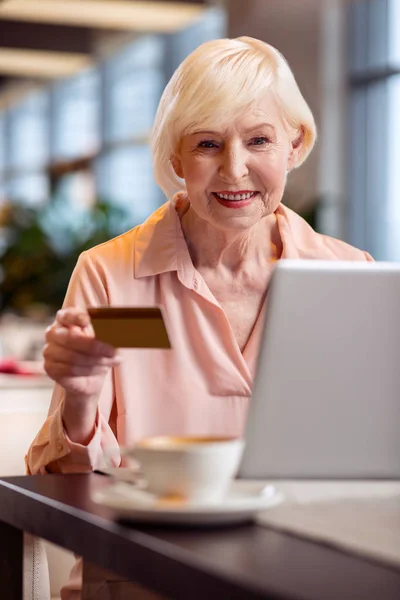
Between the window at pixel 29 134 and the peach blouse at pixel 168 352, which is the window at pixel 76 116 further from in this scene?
the peach blouse at pixel 168 352

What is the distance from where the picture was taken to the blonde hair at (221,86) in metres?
1.73

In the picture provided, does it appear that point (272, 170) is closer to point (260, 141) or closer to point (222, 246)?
point (260, 141)

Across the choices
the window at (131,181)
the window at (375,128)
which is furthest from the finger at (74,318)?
the window at (131,181)

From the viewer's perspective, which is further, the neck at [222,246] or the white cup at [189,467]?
the neck at [222,246]

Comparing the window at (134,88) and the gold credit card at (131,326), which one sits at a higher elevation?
the window at (134,88)

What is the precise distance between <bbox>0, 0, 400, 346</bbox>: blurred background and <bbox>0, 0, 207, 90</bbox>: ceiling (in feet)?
0.05

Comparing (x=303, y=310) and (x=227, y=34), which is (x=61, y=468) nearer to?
(x=303, y=310)

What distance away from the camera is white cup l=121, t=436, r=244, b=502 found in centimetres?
99

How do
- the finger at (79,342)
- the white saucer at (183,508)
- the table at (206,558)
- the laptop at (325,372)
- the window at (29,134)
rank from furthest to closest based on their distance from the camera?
the window at (29,134)
the finger at (79,342)
the laptop at (325,372)
the white saucer at (183,508)
the table at (206,558)

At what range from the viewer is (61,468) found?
1566 millimetres

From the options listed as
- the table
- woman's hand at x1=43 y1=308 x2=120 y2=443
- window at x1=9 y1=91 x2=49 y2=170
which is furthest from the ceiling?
the table

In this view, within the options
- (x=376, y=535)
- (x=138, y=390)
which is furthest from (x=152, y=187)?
(x=376, y=535)

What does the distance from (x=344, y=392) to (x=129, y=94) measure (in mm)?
11411

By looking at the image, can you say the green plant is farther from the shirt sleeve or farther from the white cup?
the white cup
